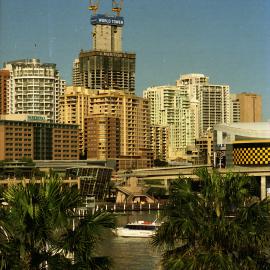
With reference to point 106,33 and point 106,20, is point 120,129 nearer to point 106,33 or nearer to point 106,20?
point 106,20

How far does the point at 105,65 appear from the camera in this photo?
136 m

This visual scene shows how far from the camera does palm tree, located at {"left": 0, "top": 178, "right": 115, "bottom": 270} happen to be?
8.87 m

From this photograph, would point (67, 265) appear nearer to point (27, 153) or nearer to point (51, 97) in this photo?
point (27, 153)

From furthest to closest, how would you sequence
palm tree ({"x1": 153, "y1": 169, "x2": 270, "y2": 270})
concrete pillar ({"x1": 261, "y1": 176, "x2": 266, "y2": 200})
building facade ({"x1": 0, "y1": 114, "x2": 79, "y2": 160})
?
1. building facade ({"x1": 0, "y1": 114, "x2": 79, "y2": 160})
2. concrete pillar ({"x1": 261, "y1": 176, "x2": 266, "y2": 200})
3. palm tree ({"x1": 153, "y1": 169, "x2": 270, "y2": 270})

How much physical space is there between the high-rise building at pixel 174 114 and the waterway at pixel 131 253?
10451 centimetres

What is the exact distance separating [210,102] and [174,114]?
1129 cm

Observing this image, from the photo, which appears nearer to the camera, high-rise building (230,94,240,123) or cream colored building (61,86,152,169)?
cream colored building (61,86,152,169)

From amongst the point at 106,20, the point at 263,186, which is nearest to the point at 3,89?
the point at 106,20

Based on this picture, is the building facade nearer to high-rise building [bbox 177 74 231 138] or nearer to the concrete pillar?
the concrete pillar

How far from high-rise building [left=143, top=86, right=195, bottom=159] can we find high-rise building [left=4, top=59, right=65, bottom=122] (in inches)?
890

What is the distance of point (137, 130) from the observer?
109938mm

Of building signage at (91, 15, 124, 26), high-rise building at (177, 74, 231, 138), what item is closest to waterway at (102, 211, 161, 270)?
building signage at (91, 15, 124, 26)

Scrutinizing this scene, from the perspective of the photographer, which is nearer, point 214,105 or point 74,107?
point 74,107

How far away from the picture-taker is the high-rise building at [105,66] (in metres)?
136
